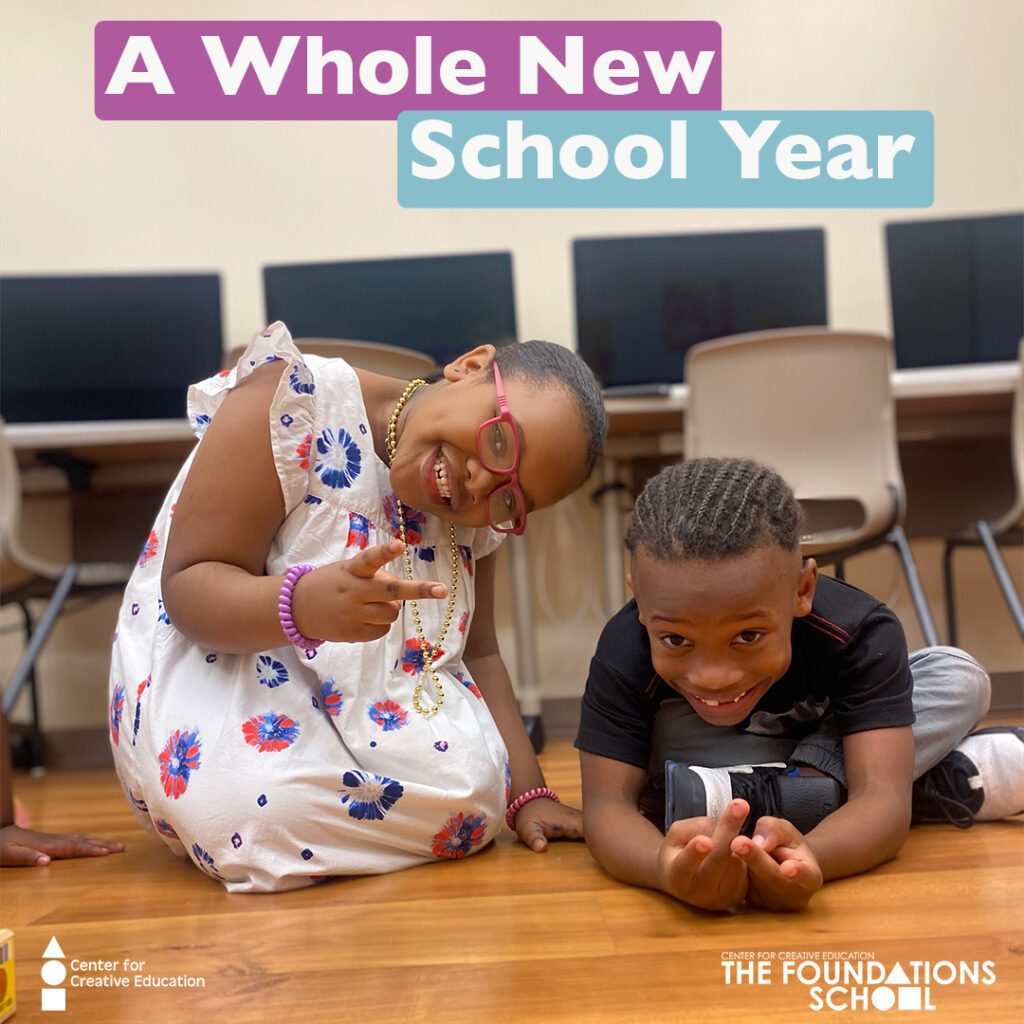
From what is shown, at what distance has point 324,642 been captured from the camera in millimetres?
950

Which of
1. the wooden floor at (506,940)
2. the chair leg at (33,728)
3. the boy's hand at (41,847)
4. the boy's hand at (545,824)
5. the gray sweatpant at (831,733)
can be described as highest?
the gray sweatpant at (831,733)

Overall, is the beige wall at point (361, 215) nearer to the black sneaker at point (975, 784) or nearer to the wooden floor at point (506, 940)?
the black sneaker at point (975, 784)

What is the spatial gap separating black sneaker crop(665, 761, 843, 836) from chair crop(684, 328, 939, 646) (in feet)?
3.87

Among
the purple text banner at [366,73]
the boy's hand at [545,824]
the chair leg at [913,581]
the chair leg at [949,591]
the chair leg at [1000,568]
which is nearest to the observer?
the purple text banner at [366,73]

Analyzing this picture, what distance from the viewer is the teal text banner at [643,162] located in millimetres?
863

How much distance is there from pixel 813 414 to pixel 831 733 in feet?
4.02

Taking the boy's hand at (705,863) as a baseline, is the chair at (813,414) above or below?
above

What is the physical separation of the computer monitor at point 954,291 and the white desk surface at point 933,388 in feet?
1.15

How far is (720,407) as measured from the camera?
2168 mm

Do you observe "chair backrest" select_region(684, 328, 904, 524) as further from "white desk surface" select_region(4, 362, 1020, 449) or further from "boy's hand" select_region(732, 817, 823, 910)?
"boy's hand" select_region(732, 817, 823, 910)

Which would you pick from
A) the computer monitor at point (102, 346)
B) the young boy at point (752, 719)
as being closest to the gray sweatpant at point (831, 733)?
the young boy at point (752, 719)

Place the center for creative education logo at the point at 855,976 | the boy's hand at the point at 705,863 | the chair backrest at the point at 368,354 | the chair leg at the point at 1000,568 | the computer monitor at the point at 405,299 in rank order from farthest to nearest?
the computer monitor at the point at 405,299 < the chair leg at the point at 1000,568 < the chair backrest at the point at 368,354 < the boy's hand at the point at 705,863 < the center for creative education logo at the point at 855,976

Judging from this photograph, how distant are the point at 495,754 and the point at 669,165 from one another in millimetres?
593

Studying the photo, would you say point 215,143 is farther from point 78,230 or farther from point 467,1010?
point 467,1010
